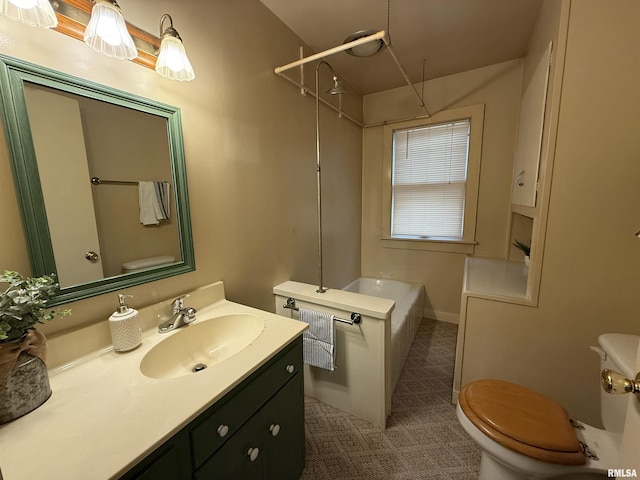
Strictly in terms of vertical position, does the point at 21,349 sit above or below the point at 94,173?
below

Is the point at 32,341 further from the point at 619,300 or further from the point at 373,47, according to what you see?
the point at 619,300

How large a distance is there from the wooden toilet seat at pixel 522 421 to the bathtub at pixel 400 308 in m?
0.68

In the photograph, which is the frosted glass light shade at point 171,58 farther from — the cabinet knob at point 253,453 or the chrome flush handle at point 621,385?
the chrome flush handle at point 621,385

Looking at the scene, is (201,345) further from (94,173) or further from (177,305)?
(94,173)

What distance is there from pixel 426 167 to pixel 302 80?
1651 millimetres

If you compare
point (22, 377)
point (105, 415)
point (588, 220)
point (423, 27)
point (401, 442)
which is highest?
point (423, 27)

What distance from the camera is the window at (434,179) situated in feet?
8.52

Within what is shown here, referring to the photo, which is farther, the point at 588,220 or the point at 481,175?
the point at 481,175

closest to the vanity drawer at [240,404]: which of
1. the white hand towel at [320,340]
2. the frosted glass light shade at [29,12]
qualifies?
the white hand towel at [320,340]

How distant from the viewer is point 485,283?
1762mm

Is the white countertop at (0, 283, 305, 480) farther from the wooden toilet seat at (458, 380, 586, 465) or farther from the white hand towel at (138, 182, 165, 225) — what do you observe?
the wooden toilet seat at (458, 380, 586, 465)

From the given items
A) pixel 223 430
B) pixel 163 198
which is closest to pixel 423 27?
pixel 163 198

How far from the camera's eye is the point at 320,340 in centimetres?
153

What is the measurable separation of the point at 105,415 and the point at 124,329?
333 millimetres
